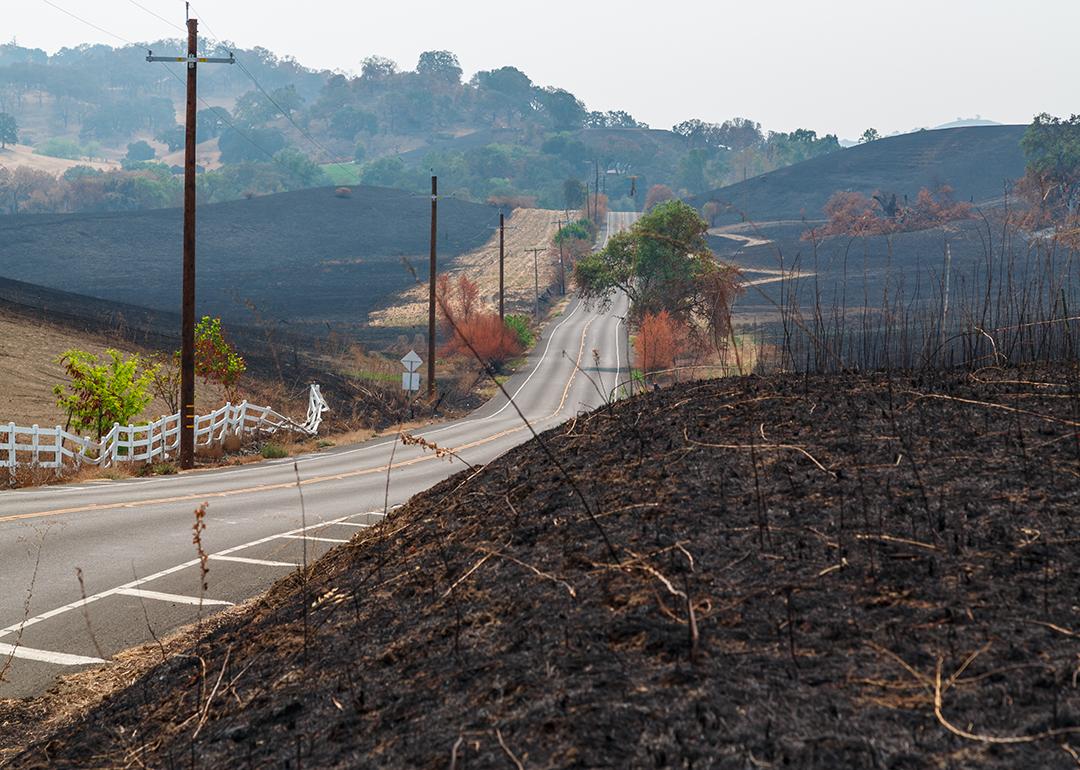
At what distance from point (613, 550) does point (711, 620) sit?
0.83 meters

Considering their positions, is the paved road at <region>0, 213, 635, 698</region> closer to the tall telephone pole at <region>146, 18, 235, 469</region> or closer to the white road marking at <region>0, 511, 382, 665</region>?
the white road marking at <region>0, 511, 382, 665</region>

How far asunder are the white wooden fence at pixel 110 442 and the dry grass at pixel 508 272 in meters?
64.9

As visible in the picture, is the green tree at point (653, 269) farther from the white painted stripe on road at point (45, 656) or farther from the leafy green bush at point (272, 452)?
the white painted stripe on road at point (45, 656)

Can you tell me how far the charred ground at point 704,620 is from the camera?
373cm

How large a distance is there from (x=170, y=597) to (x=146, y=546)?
2.90 metres

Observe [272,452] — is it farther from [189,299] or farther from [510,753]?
[510,753]

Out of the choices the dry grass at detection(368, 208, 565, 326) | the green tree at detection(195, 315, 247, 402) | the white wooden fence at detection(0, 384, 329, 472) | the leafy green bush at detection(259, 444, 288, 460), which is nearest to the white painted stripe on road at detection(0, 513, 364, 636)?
the white wooden fence at detection(0, 384, 329, 472)

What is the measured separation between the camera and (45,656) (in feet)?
29.6

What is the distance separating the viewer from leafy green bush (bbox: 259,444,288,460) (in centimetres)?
3241

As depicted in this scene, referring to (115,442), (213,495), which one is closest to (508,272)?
(115,442)

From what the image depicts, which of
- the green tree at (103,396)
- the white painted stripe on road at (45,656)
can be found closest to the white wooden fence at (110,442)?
the green tree at (103,396)

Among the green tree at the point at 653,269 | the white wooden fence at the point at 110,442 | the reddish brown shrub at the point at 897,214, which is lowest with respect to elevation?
the white wooden fence at the point at 110,442

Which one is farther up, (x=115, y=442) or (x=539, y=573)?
(x=539, y=573)

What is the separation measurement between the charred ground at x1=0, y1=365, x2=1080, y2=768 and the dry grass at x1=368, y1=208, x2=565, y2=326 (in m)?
90.4
